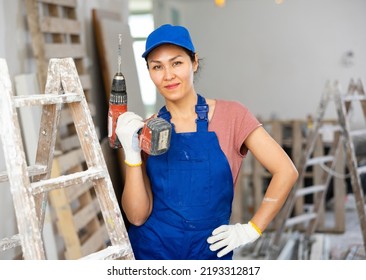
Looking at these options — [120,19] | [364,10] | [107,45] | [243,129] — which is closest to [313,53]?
[364,10]

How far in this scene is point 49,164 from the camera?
6.38ft

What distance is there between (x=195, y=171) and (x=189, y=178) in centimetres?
3

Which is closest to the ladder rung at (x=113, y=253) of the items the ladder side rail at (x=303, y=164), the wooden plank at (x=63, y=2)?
the wooden plank at (x=63, y=2)

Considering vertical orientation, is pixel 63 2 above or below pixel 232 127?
above

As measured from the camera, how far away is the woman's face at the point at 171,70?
191 cm

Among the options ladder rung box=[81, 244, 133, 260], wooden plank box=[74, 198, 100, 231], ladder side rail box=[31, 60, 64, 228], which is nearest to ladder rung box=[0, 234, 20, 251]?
ladder side rail box=[31, 60, 64, 228]

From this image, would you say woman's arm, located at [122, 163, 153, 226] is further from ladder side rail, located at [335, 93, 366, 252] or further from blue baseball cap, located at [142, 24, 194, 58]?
ladder side rail, located at [335, 93, 366, 252]

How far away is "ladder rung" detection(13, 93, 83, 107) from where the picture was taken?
1.60 metres

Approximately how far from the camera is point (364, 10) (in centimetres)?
804

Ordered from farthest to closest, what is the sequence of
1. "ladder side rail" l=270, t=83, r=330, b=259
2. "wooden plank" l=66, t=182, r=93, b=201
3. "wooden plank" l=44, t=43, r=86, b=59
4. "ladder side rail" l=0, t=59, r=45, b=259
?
"ladder side rail" l=270, t=83, r=330, b=259, "wooden plank" l=44, t=43, r=86, b=59, "wooden plank" l=66, t=182, r=93, b=201, "ladder side rail" l=0, t=59, r=45, b=259

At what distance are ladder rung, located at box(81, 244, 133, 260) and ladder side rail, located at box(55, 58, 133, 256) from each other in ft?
0.07

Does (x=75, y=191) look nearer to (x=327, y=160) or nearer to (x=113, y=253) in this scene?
(x=113, y=253)

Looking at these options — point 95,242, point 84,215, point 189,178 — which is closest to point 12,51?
point 84,215
